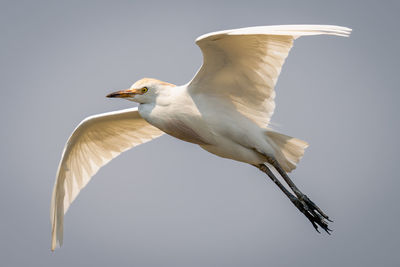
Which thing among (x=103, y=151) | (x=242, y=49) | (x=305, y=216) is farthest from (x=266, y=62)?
(x=103, y=151)

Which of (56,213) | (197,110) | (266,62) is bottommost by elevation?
(56,213)

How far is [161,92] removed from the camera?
364 inches

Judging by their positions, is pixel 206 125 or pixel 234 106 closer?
pixel 206 125

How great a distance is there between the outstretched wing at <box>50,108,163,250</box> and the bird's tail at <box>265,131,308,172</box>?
2331 mm

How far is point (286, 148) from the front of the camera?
955cm

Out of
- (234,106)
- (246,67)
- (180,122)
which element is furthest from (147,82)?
(246,67)

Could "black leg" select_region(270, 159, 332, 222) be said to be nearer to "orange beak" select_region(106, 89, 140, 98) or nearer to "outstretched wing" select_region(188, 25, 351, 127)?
"outstretched wing" select_region(188, 25, 351, 127)

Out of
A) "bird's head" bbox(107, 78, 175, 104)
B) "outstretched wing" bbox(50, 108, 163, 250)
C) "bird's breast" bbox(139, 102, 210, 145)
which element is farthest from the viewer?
"outstretched wing" bbox(50, 108, 163, 250)

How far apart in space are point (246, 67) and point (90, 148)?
3.54m

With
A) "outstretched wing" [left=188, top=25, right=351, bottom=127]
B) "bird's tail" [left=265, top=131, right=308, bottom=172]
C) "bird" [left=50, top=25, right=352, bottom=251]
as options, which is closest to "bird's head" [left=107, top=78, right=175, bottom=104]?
"bird" [left=50, top=25, right=352, bottom=251]

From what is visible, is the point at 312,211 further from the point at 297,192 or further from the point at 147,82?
the point at 147,82

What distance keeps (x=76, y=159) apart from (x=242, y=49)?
12.8 feet

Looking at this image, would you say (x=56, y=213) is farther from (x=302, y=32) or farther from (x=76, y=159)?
(x=302, y=32)

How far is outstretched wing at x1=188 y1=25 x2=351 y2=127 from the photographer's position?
8266mm
